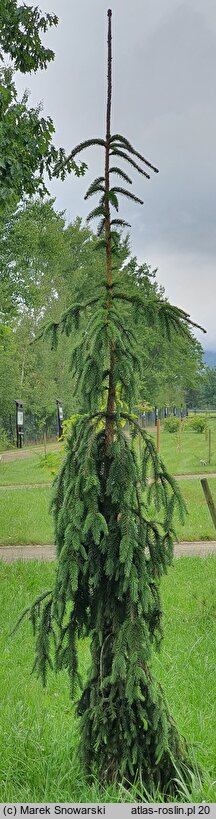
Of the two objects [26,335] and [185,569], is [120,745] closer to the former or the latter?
[185,569]

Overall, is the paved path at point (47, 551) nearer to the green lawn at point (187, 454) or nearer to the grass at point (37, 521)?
the grass at point (37, 521)

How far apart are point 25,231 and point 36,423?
15.7 metres

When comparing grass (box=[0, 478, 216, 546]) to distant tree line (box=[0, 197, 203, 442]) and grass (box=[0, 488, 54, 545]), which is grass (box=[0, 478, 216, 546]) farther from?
distant tree line (box=[0, 197, 203, 442])

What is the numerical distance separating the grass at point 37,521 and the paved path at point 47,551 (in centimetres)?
20

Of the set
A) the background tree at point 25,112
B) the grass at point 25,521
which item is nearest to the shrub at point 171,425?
the grass at point 25,521

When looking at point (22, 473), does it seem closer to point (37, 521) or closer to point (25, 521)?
point (25, 521)

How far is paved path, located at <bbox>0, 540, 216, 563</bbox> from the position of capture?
28.8 ft

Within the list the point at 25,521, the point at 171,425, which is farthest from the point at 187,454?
the point at 25,521

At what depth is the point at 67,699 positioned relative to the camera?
4.23m

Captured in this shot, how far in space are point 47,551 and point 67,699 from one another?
5142 mm

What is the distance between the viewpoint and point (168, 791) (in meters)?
2.78

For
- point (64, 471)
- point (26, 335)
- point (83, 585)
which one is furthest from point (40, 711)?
point (26, 335)

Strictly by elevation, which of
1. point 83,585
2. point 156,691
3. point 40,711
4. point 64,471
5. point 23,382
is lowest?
point 40,711

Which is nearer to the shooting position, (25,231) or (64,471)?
(64,471)
